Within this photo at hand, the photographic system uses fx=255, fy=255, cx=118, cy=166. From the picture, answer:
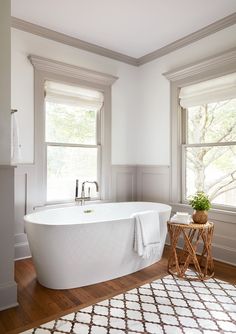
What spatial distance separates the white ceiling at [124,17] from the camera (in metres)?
2.75

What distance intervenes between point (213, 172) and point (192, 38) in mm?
1786

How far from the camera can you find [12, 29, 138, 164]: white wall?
10.2 feet

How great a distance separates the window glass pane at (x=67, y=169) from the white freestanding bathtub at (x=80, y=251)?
72 cm

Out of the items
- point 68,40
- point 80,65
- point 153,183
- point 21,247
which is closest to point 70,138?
point 80,65

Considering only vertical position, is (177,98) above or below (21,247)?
above

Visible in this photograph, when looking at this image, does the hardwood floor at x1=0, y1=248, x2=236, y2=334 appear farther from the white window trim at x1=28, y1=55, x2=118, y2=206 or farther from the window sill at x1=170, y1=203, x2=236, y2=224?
the white window trim at x1=28, y1=55, x2=118, y2=206

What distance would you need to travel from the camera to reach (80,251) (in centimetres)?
236

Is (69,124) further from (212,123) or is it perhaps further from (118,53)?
(212,123)

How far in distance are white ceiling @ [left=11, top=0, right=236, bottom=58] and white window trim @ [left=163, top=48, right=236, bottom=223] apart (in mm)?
459

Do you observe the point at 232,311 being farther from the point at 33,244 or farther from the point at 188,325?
the point at 33,244

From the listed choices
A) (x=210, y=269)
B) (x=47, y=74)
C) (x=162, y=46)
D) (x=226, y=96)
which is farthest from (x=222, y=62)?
(x=210, y=269)

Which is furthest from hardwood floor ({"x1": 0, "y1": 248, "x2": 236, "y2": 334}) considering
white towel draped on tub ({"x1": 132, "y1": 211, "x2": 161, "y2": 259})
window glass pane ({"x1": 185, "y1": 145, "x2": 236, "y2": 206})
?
window glass pane ({"x1": 185, "y1": 145, "x2": 236, "y2": 206})

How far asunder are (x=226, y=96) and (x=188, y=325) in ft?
8.05

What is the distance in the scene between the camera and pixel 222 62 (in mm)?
3047
